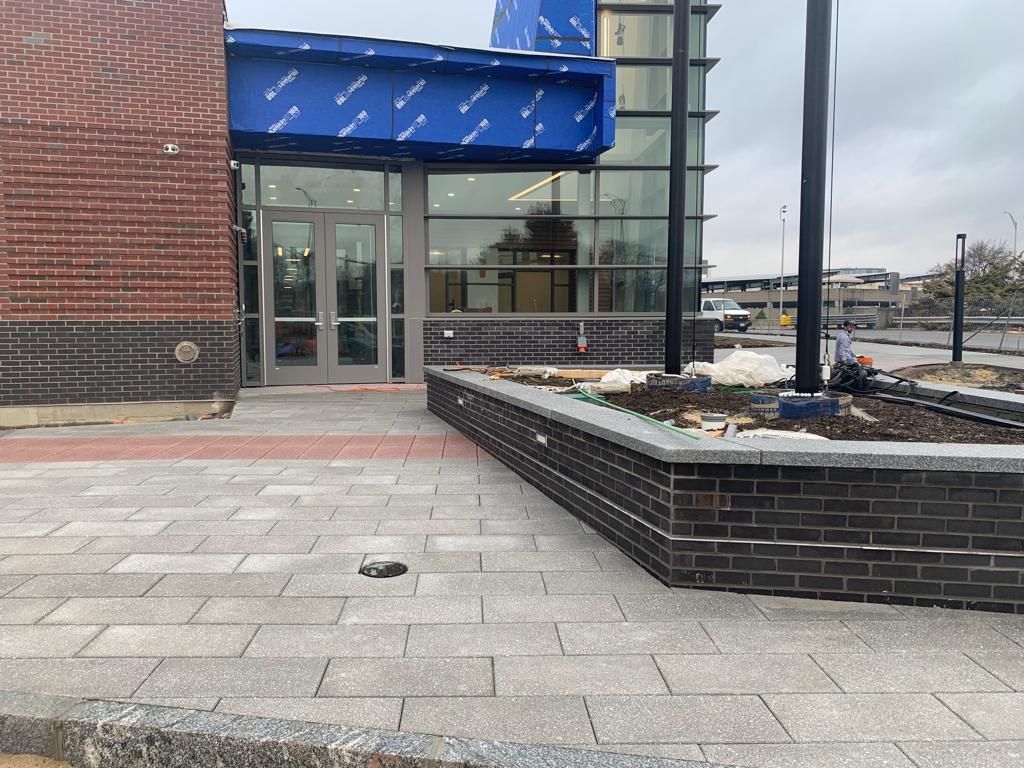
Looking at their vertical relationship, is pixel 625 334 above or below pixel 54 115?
below

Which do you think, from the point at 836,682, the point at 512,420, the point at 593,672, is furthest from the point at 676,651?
the point at 512,420

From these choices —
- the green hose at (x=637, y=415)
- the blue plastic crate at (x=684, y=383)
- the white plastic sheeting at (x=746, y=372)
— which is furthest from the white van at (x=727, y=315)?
the green hose at (x=637, y=415)

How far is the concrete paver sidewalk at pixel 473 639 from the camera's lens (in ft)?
8.82

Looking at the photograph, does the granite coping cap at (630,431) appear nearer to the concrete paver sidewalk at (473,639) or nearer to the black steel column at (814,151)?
the concrete paver sidewalk at (473,639)

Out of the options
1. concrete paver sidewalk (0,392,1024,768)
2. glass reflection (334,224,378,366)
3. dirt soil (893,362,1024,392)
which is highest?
glass reflection (334,224,378,366)

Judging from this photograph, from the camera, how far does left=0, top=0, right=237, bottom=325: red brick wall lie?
970cm

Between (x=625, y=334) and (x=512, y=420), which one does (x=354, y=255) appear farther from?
(x=512, y=420)

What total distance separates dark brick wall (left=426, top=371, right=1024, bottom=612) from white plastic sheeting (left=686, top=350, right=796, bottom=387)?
180 inches

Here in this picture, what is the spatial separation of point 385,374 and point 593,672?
11762mm

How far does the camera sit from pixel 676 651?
3285mm

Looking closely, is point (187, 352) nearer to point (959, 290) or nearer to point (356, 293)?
point (356, 293)

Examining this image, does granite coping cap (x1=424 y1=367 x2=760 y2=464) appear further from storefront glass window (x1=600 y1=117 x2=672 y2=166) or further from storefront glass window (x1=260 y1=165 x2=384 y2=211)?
storefront glass window (x1=600 y1=117 x2=672 y2=166)

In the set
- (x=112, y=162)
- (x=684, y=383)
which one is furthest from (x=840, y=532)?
(x=112, y=162)

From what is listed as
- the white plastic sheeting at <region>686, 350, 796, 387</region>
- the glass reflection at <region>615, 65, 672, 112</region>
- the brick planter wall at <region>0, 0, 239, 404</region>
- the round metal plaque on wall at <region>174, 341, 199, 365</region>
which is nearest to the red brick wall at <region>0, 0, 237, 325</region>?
the brick planter wall at <region>0, 0, 239, 404</region>
